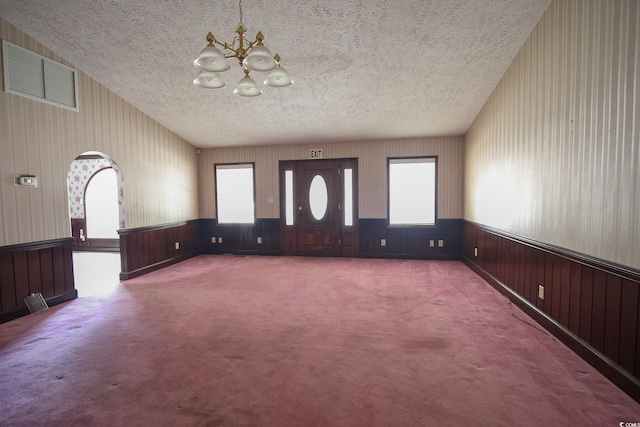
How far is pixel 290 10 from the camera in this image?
11.2ft

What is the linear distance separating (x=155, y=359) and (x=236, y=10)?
3.51 m

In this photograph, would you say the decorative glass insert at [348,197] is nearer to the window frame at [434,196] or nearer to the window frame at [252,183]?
the window frame at [434,196]

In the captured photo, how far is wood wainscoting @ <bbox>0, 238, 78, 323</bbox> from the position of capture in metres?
3.62

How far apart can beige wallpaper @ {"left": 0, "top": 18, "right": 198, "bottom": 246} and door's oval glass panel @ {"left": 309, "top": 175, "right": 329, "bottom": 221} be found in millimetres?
2910

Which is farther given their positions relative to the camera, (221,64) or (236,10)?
(236,10)

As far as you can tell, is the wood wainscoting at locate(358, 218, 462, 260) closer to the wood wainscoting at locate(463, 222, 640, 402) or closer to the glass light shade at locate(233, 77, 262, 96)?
the wood wainscoting at locate(463, 222, 640, 402)

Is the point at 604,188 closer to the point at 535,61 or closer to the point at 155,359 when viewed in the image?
the point at 535,61

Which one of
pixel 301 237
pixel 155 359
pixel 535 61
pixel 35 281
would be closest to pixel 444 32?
pixel 535 61

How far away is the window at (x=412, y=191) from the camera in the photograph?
6.71m

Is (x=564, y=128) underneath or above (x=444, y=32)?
underneath

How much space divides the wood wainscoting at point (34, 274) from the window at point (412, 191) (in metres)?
5.64

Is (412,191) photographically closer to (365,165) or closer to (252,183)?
(365,165)

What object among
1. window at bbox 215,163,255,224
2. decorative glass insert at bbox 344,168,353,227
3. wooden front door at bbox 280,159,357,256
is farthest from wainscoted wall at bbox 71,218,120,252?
decorative glass insert at bbox 344,168,353,227

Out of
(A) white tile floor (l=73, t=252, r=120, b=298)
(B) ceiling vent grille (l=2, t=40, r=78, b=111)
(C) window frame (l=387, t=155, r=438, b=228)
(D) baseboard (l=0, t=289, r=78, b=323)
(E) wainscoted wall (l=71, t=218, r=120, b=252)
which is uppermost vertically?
(B) ceiling vent grille (l=2, t=40, r=78, b=111)
